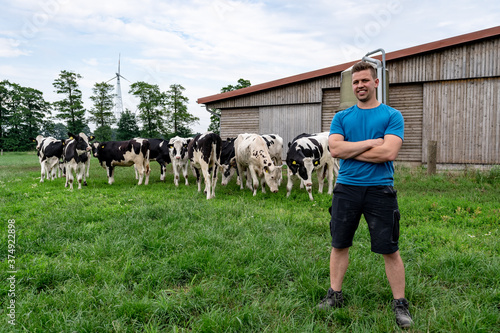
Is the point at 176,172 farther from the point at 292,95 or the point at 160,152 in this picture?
the point at 292,95

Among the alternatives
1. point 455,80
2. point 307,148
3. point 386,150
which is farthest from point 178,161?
point 455,80

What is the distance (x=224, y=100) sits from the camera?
59.4ft

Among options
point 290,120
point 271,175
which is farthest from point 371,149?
point 290,120

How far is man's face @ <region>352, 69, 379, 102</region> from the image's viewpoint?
8.60 ft

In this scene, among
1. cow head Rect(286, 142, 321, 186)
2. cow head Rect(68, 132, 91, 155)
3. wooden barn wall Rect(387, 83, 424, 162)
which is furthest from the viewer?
wooden barn wall Rect(387, 83, 424, 162)

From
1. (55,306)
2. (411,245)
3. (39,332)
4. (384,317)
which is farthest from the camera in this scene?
(411,245)

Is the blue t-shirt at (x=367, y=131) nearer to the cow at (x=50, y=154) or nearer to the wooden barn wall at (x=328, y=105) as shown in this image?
the cow at (x=50, y=154)

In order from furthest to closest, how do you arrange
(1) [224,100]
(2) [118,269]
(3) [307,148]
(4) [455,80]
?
(1) [224,100] < (4) [455,80] < (3) [307,148] < (2) [118,269]

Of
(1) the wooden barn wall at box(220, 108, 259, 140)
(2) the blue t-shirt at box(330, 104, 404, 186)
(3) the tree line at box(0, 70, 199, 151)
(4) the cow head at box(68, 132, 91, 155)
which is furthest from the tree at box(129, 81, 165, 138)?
Result: (2) the blue t-shirt at box(330, 104, 404, 186)

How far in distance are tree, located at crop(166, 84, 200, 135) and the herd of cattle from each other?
35906 millimetres

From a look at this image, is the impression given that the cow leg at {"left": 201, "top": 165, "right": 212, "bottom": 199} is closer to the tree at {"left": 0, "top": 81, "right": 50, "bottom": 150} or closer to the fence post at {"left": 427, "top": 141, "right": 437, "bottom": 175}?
the fence post at {"left": 427, "top": 141, "right": 437, "bottom": 175}

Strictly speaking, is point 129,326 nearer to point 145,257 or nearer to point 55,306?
point 55,306

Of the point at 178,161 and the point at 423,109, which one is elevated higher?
Result: the point at 423,109

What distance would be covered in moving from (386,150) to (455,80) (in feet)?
44.1
